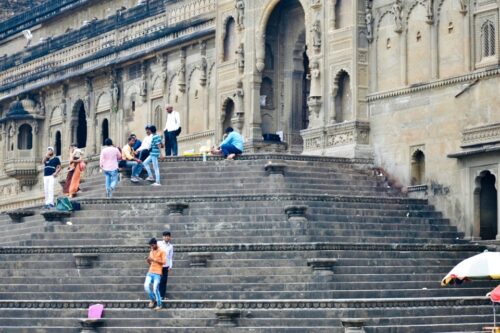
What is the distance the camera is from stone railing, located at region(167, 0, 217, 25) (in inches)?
1880

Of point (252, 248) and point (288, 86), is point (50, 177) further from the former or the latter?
point (288, 86)

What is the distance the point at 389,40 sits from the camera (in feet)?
132

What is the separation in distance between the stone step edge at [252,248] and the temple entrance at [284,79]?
1058 cm

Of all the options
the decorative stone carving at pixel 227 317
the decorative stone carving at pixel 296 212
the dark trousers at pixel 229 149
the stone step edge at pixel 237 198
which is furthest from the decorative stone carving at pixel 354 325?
the dark trousers at pixel 229 149

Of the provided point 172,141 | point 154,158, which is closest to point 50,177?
point 154,158

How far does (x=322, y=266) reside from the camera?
32000 millimetres

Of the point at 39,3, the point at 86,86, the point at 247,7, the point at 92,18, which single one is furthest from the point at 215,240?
the point at 39,3

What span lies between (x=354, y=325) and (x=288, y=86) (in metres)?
15.8

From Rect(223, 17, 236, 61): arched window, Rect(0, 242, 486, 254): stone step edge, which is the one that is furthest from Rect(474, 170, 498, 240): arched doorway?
Rect(223, 17, 236, 61): arched window

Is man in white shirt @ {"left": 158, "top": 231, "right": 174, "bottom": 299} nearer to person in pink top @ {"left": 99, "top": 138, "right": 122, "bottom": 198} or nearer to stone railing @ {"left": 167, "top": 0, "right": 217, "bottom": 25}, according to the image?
person in pink top @ {"left": 99, "top": 138, "right": 122, "bottom": 198}

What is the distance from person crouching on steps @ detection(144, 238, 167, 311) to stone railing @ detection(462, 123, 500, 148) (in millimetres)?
9008

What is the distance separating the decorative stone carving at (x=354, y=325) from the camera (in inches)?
1172

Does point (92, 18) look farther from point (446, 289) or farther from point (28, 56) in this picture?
point (446, 289)

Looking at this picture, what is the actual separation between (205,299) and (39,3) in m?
40.0
